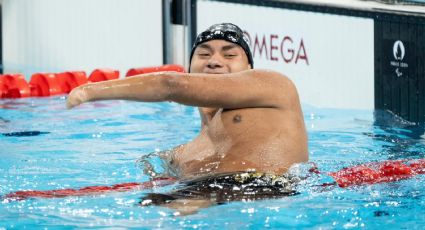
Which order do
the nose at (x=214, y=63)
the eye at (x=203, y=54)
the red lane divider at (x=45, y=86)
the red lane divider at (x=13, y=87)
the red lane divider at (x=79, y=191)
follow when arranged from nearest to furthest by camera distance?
the red lane divider at (x=79, y=191)
the nose at (x=214, y=63)
the eye at (x=203, y=54)
the red lane divider at (x=13, y=87)
the red lane divider at (x=45, y=86)

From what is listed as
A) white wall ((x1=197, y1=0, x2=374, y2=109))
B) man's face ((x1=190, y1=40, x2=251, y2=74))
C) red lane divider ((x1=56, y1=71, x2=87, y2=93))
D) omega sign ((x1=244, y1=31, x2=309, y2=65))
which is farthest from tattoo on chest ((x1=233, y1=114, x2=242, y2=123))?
red lane divider ((x1=56, y1=71, x2=87, y2=93))

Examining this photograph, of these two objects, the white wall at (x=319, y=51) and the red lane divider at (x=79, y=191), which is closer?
the red lane divider at (x=79, y=191)

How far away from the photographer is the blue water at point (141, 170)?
3451 mm

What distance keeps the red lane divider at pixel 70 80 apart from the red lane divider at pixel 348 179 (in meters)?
3.60

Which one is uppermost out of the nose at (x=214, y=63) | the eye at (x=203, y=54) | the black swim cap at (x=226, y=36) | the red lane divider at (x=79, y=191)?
the black swim cap at (x=226, y=36)

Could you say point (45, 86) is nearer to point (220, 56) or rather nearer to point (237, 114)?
point (220, 56)

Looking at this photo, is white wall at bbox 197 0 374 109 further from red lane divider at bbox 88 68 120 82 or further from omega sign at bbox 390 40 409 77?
red lane divider at bbox 88 68 120 82

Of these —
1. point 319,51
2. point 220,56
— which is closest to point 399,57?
point 319,51

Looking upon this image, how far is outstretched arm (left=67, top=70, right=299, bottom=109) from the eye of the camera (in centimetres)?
334

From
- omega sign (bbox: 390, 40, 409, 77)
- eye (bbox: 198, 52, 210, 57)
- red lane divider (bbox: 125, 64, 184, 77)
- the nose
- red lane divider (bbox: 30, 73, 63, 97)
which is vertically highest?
eye (bbox: 198, 52, 210, 57)

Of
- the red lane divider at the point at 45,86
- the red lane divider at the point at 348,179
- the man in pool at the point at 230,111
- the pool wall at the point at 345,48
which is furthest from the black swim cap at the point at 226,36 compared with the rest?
the red lane divider at the point at 45,86

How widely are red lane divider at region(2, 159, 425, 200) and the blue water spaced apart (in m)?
0.04

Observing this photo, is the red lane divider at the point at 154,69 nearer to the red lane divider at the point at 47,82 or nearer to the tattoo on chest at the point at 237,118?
the red lane divider at the point at 47,82

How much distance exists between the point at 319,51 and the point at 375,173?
8.60ft
